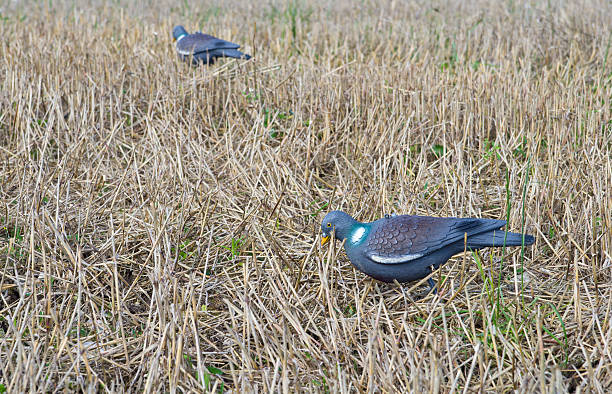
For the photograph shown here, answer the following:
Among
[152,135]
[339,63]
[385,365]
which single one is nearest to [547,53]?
[339,63]

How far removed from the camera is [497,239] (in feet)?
8.87

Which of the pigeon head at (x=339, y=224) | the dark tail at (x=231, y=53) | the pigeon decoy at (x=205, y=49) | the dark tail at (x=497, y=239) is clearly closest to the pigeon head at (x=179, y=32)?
the pigeon decoy at (x=205, y=49)

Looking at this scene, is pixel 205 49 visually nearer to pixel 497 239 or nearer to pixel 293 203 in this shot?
pixel 293 203

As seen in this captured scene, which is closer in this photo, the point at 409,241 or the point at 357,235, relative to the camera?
the point at 409,241

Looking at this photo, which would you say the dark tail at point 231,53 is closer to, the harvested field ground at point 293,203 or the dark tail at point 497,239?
the harvested field ground at point 293,203

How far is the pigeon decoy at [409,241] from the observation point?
9.10ft

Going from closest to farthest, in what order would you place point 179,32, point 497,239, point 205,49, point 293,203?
point 497,239
point 293,203
point 205,49
point 179,32

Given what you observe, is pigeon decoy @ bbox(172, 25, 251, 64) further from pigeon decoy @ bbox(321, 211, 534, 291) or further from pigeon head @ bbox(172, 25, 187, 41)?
pigeon decoy @ bbox(321, 211, 534, 291)

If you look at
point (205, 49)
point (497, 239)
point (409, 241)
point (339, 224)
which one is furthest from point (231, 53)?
point (497, 239)

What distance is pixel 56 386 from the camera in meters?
2.36

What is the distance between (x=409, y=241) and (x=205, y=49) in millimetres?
3718

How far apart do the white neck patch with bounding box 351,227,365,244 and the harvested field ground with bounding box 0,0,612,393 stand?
0.15 meters

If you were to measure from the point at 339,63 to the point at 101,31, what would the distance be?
2808 mm

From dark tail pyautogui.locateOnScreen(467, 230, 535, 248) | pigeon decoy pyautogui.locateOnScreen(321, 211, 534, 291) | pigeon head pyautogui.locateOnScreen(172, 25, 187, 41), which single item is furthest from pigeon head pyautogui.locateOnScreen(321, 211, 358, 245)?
pigeon head pyautogui.locateOnScreen(172, 25, 187, 41)
